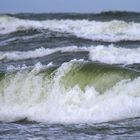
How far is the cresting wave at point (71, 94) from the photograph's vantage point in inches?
349

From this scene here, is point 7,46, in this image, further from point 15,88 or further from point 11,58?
point 15,88

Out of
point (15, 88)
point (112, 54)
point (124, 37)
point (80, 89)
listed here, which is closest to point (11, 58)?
point (112, 54)

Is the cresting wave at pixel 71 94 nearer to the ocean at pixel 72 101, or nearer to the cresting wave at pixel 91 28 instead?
the ocean at pixel 72 101

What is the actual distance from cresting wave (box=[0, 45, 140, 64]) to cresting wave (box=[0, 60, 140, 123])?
4139mm

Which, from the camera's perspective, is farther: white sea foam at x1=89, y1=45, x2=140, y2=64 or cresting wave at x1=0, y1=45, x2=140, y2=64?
cresting wave at x1=0, y1=45, x2=140, y2=64

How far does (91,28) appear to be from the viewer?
2944cm

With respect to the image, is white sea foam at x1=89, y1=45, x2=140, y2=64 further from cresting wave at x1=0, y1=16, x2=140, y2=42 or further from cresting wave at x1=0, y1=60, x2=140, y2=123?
cresting wave at x1=0, y1=16, x2=140, y2=42

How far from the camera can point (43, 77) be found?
35.8 feet

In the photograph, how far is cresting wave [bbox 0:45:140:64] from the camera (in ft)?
50.2

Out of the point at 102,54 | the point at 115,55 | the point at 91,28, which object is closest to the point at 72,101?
the point at 115,55

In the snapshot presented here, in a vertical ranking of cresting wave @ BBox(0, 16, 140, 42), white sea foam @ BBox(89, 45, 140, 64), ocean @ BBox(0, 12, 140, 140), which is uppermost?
cresting wave @ BBox(0, 16, 140, 42)

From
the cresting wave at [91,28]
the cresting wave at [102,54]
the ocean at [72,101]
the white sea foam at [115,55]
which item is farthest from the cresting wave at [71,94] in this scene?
the cresting wave at [91,28]

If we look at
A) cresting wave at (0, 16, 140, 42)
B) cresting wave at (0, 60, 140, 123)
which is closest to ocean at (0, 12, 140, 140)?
cresting wave at (0, 60, 140, 123)

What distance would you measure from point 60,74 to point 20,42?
14.4 metres
